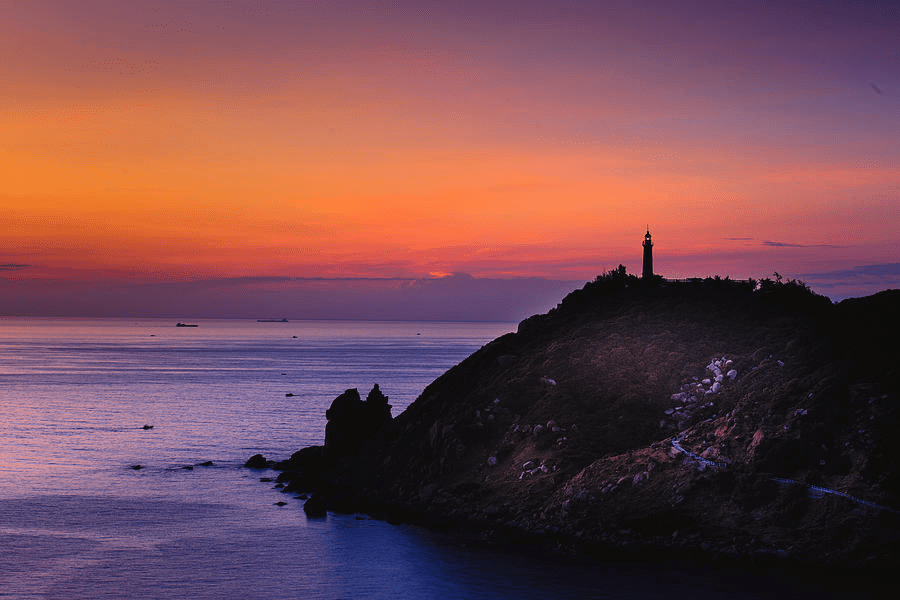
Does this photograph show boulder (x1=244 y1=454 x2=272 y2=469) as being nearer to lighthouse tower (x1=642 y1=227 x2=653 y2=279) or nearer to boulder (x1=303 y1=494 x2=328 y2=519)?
boulder (x1=303 y1=494 x2=328 y2=519)

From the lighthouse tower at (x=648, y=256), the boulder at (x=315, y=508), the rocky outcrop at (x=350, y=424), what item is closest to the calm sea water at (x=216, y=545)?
the boulder at (x=315, y=508)

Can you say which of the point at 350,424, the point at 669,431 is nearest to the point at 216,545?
the point at 350,424

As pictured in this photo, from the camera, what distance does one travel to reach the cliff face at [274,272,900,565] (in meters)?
45.1

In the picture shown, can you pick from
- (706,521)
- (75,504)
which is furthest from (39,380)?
(706,521)

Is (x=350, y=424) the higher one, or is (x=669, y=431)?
(x=669, y=431)

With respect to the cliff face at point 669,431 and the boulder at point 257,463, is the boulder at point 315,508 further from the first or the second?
the boulder at point 257,463

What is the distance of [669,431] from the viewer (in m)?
54.4

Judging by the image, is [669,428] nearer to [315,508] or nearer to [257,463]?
[315,508]

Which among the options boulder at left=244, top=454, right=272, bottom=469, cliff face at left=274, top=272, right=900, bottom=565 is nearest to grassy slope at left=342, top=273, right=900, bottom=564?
cliff face at left=274, top=272, right=900, bottom=565

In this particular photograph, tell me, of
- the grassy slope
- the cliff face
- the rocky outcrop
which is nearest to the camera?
the cliff face

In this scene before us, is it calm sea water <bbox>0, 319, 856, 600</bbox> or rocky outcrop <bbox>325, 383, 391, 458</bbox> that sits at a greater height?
rocky outcrop <bbox>325, 383, 391, 458</bbox>

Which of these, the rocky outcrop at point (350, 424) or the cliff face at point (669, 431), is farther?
the rocky outcrop at point (350, 424)

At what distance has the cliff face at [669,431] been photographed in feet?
148

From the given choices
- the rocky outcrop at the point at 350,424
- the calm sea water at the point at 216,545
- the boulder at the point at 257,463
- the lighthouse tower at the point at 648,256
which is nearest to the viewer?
the calm sea water at the point at 216,545
